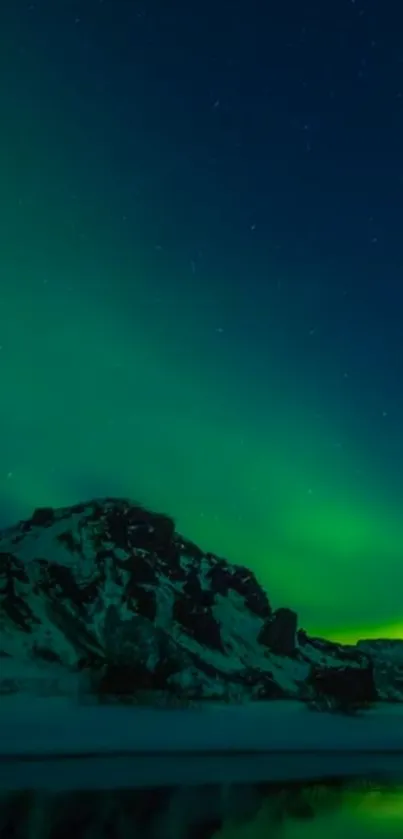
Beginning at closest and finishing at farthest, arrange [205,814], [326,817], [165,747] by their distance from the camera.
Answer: [326,817] < [205,814] < [165,747]

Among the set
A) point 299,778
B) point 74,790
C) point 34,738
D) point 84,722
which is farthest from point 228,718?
point 74,790

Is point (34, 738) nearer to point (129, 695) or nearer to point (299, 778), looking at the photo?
point (129, 695)

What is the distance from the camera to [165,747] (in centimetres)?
13738

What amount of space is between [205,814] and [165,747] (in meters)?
97.5

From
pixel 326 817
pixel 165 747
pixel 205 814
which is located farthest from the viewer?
pixel 165 747

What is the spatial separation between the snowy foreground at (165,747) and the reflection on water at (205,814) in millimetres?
8917

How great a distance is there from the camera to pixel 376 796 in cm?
5391

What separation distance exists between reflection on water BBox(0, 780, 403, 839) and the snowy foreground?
892 centimetres

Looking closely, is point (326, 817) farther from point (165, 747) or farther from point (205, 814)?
point (165, 747)

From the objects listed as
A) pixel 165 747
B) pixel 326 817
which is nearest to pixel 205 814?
pixel 326 817

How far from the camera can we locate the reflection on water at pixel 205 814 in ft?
115

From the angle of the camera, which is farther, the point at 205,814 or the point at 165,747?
the point at 165,747

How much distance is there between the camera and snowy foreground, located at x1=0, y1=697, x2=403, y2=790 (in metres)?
76.1

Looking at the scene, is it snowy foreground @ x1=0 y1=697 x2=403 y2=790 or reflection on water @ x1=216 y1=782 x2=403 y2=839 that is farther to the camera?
snowy foreground @ x1=0 y1=697 x2=403 y2=790
